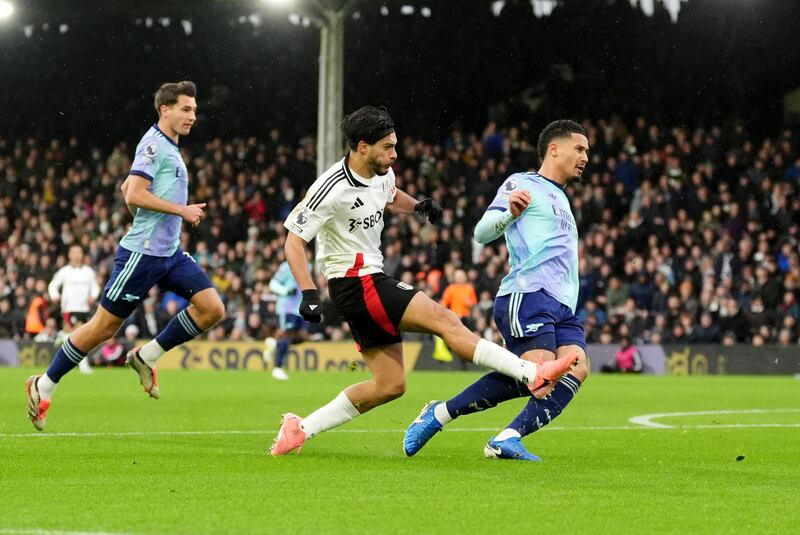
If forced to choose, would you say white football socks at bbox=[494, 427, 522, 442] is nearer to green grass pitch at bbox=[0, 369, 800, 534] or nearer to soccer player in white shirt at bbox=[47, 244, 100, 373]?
green grass pitch at bbox=[0, 369, 800, 534]

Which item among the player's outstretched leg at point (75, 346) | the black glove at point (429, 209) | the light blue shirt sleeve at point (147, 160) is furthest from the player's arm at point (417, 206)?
the player's outstretched leg at point (75, 346)

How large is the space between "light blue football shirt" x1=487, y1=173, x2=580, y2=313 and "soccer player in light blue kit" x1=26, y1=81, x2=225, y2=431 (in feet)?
8.47

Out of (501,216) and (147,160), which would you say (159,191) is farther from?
(501,216)

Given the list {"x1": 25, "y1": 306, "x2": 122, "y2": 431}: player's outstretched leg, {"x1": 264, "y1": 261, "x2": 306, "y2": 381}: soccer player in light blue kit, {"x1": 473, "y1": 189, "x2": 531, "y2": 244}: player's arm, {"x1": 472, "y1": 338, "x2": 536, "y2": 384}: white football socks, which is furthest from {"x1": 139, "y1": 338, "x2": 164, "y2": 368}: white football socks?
{"x1": 264, "y1": 261, "x2": 306, "y2": 381}: soccer player in light blue kit

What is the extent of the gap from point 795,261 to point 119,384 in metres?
11.5

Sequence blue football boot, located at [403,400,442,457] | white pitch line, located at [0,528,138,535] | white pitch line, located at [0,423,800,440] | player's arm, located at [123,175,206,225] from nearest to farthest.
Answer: white pitch line, located at [0,528,138,535] → blue football boot, located at [403,400,442,457] → white pitch line, located at [0,423,800,440] → player's arm, located at [123,175,206,225]

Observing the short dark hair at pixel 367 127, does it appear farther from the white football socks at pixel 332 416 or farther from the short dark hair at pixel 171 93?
the short dark hair at pixel 171 93

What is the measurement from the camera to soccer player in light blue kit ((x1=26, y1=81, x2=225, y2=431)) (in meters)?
9.41

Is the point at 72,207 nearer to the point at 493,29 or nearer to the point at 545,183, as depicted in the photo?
the point at 493,29

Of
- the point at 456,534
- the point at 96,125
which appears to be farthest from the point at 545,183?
the point at 96,125

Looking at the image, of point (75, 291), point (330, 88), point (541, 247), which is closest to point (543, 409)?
point (541, 247)

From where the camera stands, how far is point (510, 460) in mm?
7383

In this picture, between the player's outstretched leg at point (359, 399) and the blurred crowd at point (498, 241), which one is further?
the blurred crowd at point (498, 241)

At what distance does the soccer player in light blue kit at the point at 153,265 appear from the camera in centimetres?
941
